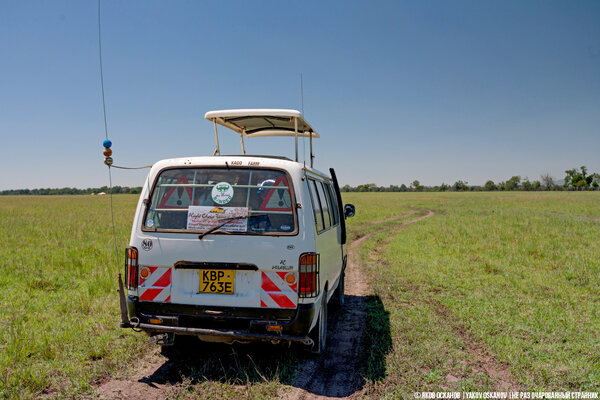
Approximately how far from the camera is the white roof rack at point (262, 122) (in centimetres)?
463

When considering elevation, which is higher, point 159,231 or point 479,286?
point 159,231

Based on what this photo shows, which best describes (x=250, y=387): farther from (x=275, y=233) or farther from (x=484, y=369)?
(x=484, y=369)

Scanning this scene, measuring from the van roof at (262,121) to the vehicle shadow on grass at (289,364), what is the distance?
7.81 feet

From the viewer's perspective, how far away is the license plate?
12.1ft

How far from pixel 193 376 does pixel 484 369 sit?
9.42 ft

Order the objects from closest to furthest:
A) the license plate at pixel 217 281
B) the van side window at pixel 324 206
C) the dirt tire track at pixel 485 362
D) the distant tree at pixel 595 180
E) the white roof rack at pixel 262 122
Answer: the license plate at pixel 217 281 < the dirt tire track at pixel 485 362 < the white roof rack at pixel 262 122 < the van side window at pixel 324 206 < the distant tree at pixel 595 180

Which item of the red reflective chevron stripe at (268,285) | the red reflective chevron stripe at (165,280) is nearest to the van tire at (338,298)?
the red reflective chevron stripe at (268,285)

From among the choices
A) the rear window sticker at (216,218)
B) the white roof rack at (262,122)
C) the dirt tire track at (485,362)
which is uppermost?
the white roof rack at (262,122)

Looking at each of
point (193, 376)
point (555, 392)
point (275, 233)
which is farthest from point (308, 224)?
point (555, 392)

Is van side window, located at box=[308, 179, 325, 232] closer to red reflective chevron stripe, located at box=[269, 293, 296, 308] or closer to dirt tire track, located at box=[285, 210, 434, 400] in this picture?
red reflective chevron stripe, located at box=[269, 293, 296, 308]

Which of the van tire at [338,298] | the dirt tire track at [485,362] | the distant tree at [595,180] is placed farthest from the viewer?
the distant tree at [595,180]

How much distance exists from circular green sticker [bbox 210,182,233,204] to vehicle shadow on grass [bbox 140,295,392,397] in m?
1.60

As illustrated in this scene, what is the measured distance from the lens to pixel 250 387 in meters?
3.53

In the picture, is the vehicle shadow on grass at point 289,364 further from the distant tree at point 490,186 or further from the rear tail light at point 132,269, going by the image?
the distant tree at point 490,186
